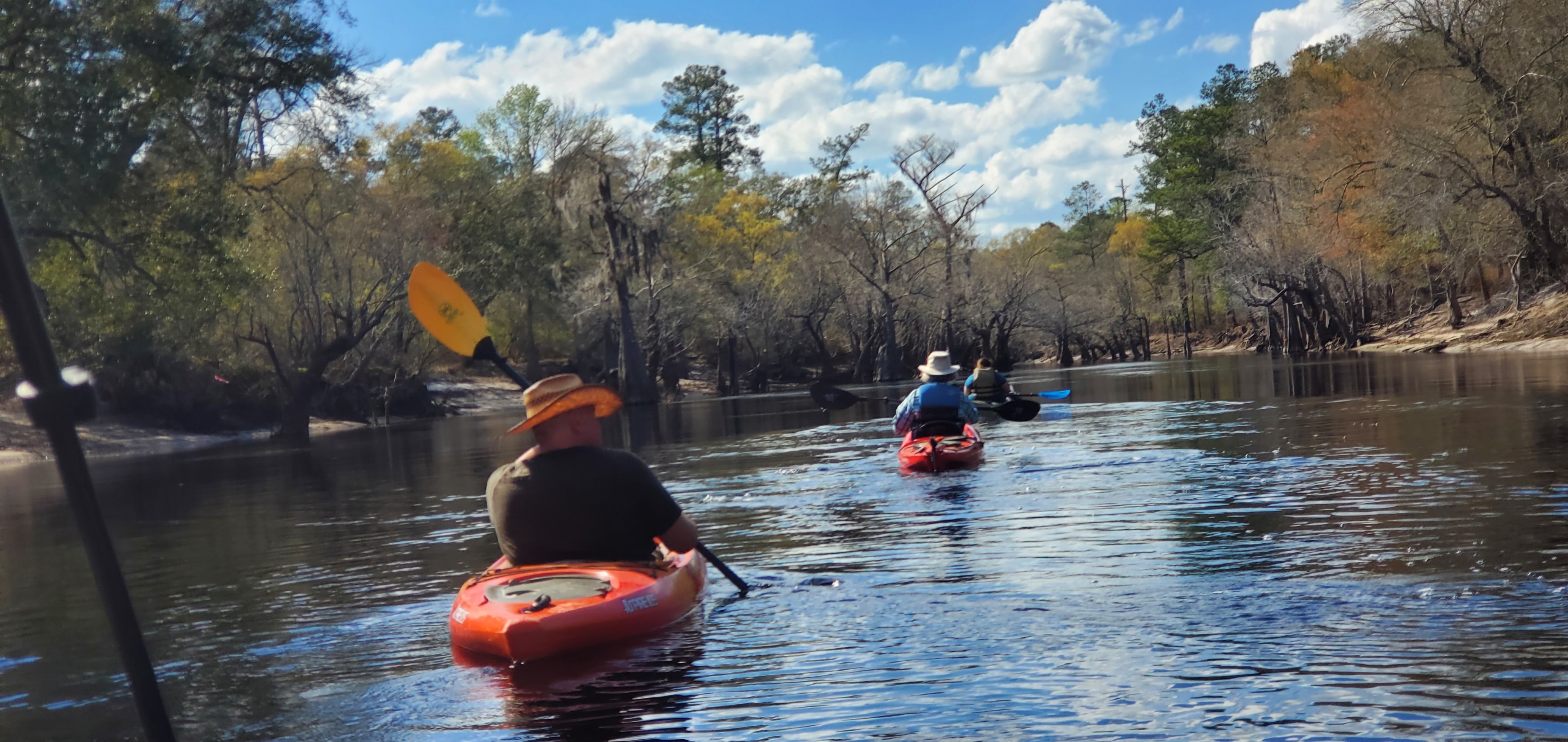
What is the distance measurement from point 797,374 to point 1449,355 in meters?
34.3

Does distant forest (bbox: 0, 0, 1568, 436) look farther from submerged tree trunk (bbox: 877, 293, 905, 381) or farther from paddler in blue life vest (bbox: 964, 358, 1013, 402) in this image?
paddler in blue life vest (bbox: 964, 358, 1013, 402)

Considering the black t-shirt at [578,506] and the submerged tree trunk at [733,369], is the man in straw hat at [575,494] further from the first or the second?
the submerged tree trunk at [733,369]

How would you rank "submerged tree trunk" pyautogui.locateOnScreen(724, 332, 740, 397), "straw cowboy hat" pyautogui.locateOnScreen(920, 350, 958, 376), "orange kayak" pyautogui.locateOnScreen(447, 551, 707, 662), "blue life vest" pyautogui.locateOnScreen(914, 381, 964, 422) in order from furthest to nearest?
"submerged tree trunk" pyautogui.locateOnScreen(724, 332, 740, 397)
"straw cowboy hat" pyautogui.locateOnScreen(920, 350, 958, 376)
"blue life vest" pyautogui.locateOnScreen(914, 381, 964, 422)
"orange kayak" pyautogui.locateOnScreen(447, 551, 707, 662)

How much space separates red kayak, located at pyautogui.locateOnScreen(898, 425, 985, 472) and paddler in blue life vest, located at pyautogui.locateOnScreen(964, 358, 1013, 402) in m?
4.76

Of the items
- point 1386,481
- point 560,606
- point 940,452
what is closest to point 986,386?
point 940,452

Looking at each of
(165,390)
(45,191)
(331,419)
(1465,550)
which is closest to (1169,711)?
(1465,550)

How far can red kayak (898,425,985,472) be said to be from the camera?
16.8 m

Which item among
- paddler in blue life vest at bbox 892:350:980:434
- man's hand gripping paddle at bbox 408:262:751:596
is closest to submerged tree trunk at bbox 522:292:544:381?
paddler in blue life vest at bbox 892:350:980:434

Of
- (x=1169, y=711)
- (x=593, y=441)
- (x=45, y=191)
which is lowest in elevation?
(x=1169, y=711)

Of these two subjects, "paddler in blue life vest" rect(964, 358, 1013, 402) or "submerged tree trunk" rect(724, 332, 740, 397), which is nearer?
"paddler in blue life vest" rect(964, 358, 1013, 402)

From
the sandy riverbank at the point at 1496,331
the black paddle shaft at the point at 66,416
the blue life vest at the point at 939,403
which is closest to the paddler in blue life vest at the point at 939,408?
the blue life vest at the point at 939,403

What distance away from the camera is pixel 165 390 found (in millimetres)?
42719

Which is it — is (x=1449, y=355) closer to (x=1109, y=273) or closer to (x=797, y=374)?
(x=797, y=374)

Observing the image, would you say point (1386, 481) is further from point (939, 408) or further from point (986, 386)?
point (986, 386)
